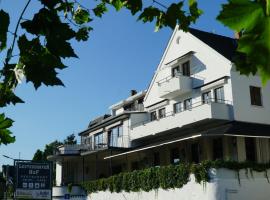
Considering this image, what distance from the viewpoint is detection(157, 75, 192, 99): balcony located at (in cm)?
3481

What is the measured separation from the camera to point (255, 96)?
3256 centimetres

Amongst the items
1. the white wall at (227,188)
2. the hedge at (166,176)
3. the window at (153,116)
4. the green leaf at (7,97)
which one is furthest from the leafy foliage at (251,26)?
the window at (153,116)

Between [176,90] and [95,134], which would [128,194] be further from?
[95,134]

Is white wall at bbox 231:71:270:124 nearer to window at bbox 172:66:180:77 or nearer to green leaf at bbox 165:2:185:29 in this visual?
window at bbox 172:66:180:77

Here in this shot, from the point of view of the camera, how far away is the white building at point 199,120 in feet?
93.7

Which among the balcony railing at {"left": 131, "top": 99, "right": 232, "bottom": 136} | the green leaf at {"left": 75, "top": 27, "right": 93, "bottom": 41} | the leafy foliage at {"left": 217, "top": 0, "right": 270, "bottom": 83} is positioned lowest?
the leafy foliage at {"left": 217, "top": 0, "right": 270, "bottom": 83}

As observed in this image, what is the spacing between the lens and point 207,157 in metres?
32.5

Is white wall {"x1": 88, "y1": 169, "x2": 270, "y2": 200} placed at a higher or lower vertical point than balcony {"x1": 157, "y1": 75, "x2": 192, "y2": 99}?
lower

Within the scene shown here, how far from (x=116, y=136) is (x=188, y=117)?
43.1 feet

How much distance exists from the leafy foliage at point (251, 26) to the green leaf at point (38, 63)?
40.8 inches

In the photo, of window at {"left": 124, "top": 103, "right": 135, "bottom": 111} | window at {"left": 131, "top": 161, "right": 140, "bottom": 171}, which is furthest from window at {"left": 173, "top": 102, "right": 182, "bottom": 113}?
window at {"left": 124, "top": 103, "right": 135, "bottom": 111}

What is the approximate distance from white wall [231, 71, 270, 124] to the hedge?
12.8 ft

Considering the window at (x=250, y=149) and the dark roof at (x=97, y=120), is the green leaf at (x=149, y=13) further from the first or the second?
the dark roof at (x=97, y=120)

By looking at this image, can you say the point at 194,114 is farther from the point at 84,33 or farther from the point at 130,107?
the point at 84,33
